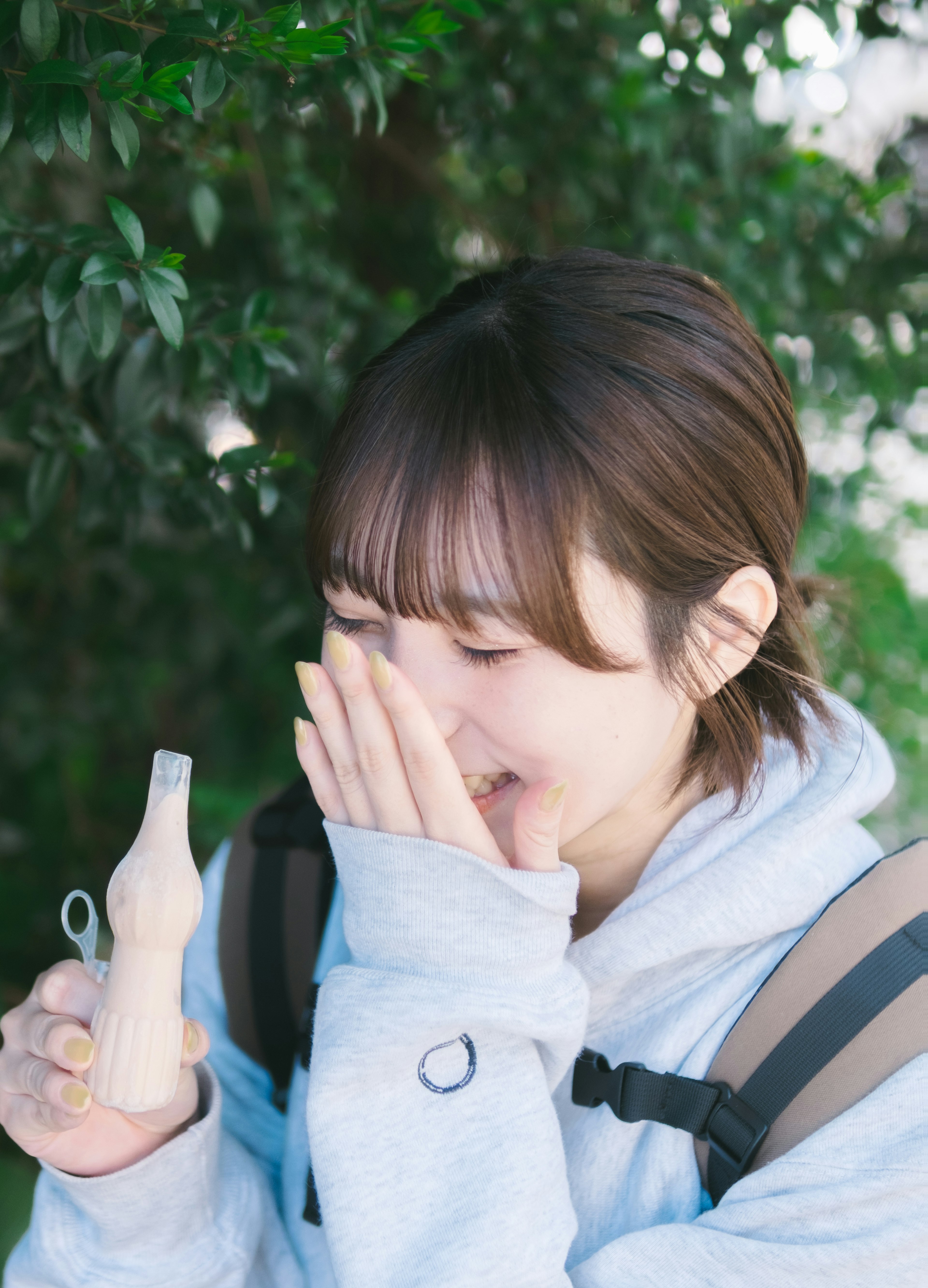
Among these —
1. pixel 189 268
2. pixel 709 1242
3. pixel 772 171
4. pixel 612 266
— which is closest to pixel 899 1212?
pixel 709 1242

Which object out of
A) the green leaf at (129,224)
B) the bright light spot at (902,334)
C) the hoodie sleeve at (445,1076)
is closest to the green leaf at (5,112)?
the green leaf at (129,224)

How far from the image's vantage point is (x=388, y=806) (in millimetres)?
1102

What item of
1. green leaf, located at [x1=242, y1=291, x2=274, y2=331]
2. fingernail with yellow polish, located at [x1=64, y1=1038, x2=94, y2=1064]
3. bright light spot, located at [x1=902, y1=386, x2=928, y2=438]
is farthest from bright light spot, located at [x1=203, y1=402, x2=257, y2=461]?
bright light spot, located at [x1=902, y1=386, x2=928, y2=438]

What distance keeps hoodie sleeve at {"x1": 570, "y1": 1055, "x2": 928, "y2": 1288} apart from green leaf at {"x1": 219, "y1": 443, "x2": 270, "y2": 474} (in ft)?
3.65

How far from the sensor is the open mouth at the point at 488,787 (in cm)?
122

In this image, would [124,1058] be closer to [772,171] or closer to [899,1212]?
[899,1212]

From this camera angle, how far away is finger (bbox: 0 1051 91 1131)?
37.3 inches

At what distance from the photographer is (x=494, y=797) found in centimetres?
122

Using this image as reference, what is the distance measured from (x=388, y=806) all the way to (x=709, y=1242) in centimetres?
57

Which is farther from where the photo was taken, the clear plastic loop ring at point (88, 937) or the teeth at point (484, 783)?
the teeth at point (484, 783)

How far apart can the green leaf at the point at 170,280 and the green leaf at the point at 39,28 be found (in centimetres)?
21

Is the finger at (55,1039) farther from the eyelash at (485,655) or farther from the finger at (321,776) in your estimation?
the eyelash at (485,655)

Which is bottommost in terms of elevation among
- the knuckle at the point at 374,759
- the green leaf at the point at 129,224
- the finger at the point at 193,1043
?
the finger at the point at 193,1043

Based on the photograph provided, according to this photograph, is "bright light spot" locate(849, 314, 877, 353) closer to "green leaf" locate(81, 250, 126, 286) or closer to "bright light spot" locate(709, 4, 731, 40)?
"bright light spot" locate(709, 4, 731, 40)
